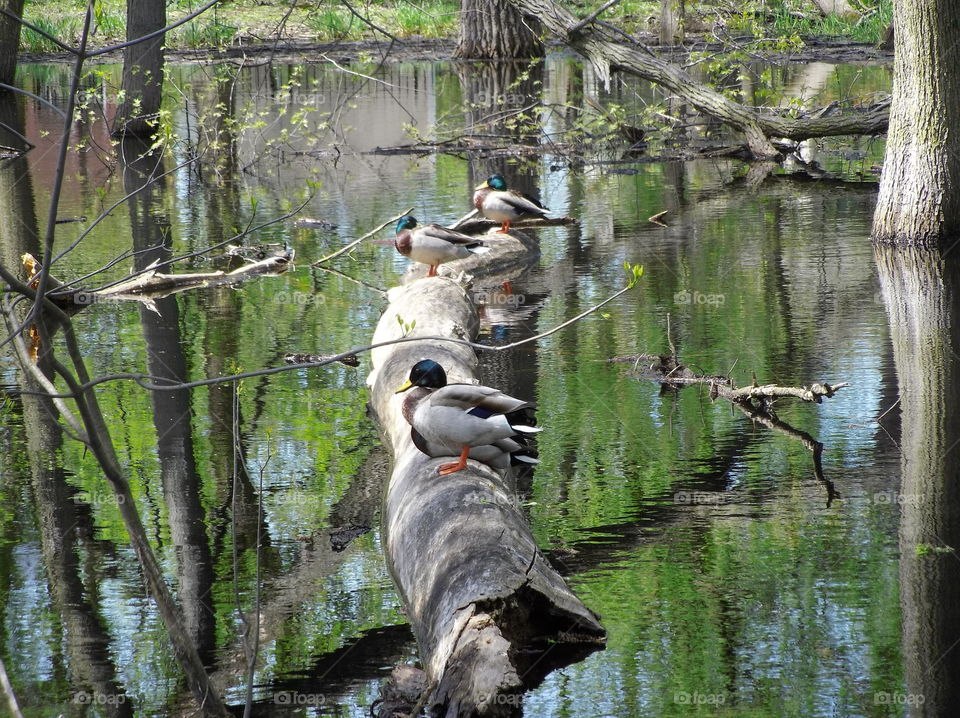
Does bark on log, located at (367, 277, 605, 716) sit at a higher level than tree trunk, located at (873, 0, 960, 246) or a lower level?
lower

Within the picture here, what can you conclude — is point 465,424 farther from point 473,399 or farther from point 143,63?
point 143,63

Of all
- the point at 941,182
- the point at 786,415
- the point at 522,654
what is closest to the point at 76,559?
the point at 522,654

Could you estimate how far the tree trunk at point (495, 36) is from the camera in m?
28.7

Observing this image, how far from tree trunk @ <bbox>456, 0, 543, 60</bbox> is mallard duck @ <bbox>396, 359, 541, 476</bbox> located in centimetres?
2464

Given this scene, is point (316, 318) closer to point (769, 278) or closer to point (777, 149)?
point (769, 278)

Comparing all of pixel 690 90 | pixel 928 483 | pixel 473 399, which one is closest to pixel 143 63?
pixel 690 90

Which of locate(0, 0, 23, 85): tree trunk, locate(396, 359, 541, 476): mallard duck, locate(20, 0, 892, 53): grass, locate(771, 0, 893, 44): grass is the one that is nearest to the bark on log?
locate(396, 359, 541, 476): mallard duck

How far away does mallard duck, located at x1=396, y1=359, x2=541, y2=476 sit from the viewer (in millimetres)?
5086

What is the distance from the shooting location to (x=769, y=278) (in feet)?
31.7

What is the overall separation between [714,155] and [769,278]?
681 centimetres

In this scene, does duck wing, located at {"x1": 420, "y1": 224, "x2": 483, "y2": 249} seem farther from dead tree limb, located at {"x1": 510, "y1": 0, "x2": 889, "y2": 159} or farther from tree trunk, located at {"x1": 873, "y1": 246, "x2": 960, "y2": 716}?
dead tree limb, located at {"x1": 510, "y1": 0, "x2": 889, "y2": 159}

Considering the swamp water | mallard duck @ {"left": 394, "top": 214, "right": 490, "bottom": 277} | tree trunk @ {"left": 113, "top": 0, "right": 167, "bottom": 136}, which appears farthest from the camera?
tree trunk @ {"left": 113, "top": 0, "right": 167, "bottom": 136}

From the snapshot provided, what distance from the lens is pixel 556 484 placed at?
585 centimetres

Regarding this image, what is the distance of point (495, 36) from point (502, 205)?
62.6 ft
